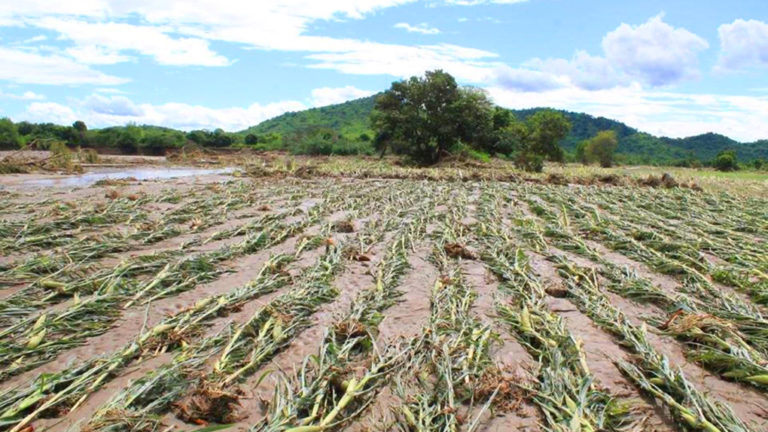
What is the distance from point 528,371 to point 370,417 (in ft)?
3.90

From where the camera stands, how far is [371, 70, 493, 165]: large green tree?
1236 inches

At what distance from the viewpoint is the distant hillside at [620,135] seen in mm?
96688

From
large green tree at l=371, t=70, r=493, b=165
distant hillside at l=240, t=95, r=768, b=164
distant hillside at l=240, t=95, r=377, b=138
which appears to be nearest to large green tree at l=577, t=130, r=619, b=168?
large green tree at l=371, t=70, r=493, b=165

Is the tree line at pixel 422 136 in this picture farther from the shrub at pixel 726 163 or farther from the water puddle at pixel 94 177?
the water puddle at pixel 94 177

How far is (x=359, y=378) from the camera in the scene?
3154 mm

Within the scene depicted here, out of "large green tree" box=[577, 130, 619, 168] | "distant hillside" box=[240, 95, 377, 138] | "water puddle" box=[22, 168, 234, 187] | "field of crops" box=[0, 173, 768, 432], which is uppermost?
"distant hillside" box=[240, 95, 377, 138]

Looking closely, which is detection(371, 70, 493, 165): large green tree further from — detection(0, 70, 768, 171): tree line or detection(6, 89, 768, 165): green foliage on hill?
detection(6, 89, 768, 165): green foliage on hill

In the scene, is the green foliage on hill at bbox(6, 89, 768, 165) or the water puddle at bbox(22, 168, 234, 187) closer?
the water puddle at bbox(22, 168, 234, 187)

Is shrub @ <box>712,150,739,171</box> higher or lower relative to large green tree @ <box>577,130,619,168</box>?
lower

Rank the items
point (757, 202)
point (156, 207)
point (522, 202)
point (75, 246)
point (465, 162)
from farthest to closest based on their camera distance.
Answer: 1. point (465, 162)
2. point (757, 202)
3. point (522, 202)
4. point (156, 207)
5. point (75, 246)

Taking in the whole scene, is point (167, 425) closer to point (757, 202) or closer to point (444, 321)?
point (444, 321)

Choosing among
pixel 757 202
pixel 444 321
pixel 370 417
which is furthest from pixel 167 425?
pixel 757 202

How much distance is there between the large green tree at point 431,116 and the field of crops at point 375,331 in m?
24.4

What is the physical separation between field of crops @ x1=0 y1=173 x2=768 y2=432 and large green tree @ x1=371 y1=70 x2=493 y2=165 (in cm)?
2442
